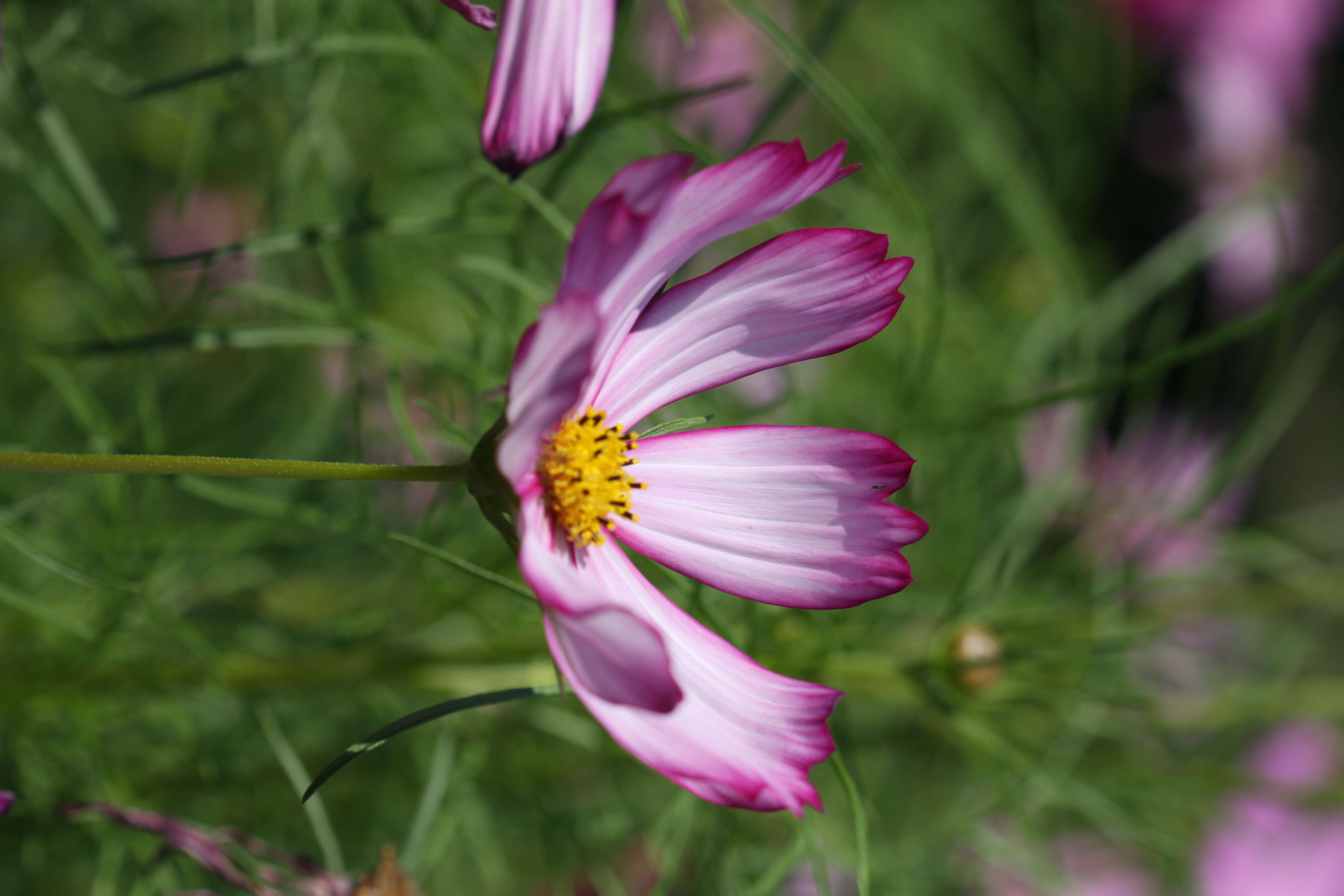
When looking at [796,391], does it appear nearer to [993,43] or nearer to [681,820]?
[681,820]

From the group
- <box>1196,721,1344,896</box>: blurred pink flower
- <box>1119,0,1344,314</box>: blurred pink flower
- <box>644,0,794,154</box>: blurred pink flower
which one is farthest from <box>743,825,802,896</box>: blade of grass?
<box>1119,0,1344,314</box>: blurred pink flower

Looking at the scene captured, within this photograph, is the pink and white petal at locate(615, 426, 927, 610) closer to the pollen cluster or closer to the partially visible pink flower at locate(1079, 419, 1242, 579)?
the pollen cluster

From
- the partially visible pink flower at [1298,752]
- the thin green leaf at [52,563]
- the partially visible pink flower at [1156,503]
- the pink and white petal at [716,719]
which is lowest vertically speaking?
the partially visible pink flower at [1298,752]

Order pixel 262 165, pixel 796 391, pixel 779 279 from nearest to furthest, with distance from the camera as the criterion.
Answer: pixel 779 279 → pixel 796 391 → pixel 262 165

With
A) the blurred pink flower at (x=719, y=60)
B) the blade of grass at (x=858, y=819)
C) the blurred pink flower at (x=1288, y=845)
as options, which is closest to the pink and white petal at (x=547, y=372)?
the blade of grass at (x=858, y=819)

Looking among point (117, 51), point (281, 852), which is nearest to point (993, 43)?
point (117, 51)

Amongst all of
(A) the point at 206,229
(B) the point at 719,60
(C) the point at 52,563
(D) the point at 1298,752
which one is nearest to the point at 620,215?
(C) the point at 52,563

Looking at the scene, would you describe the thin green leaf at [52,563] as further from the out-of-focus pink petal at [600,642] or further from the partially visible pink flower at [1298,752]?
the partially visible pink flower at [1298,752]
